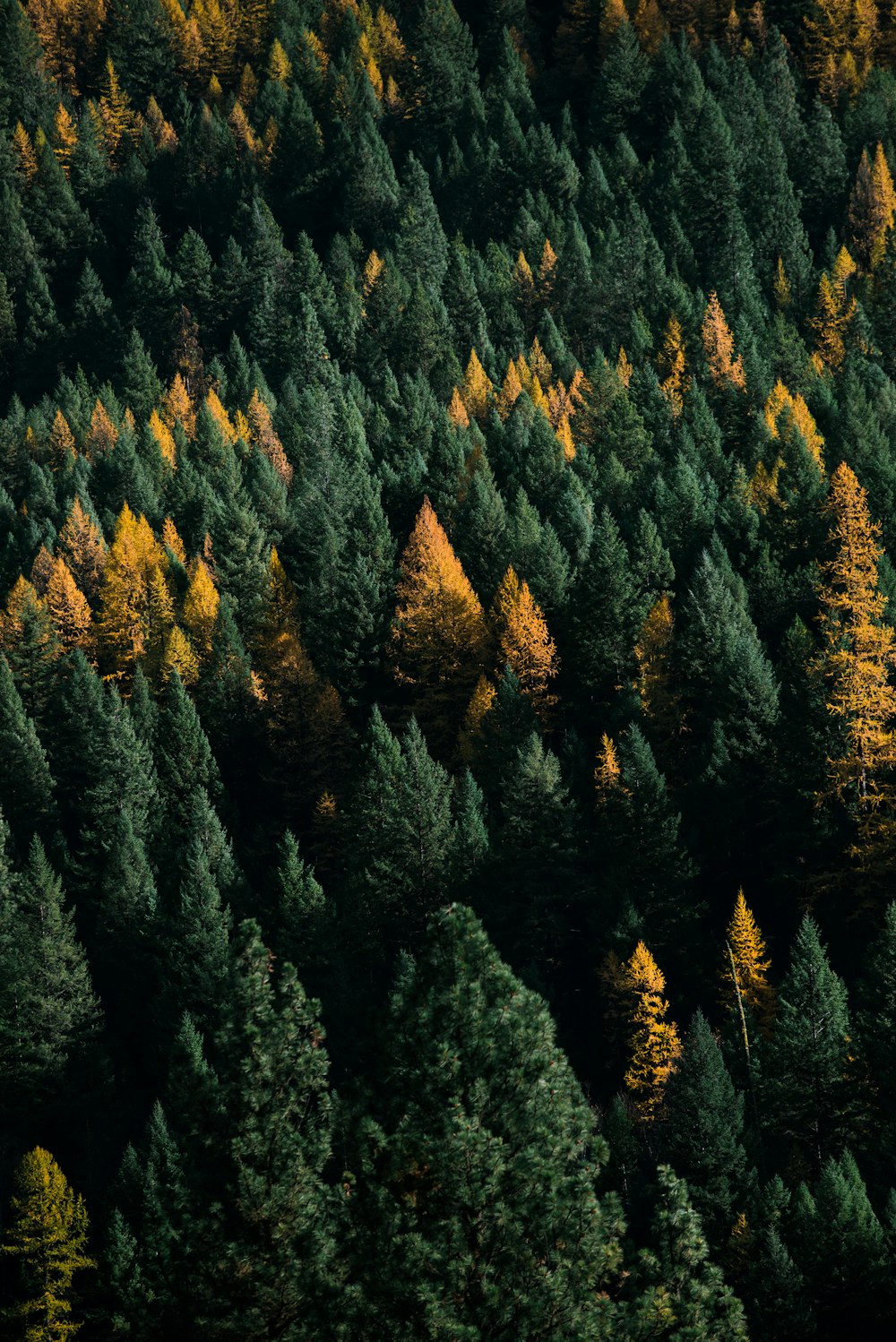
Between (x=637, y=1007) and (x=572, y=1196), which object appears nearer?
(x=572, y=1196)

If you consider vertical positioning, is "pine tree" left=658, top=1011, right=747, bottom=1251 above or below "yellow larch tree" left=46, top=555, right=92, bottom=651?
below

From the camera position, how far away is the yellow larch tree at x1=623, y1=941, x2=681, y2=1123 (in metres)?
55.7

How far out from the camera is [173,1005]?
61.8m

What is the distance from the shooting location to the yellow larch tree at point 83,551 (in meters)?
91.1

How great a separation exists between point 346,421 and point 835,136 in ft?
209

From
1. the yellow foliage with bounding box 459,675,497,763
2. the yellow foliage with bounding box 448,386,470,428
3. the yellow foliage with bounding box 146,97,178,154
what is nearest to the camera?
the yellow foliage with bounding box 459,675,497,763

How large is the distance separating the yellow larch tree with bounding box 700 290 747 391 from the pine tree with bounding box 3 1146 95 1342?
67.3 meters

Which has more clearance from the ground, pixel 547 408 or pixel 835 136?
pixel 835 136

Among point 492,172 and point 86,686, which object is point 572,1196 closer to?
point 86,686

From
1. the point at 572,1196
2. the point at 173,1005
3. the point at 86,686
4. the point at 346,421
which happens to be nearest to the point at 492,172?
the point at 346,421

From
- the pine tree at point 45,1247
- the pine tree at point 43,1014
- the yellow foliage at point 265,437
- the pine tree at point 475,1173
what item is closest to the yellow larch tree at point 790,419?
the yellow foliage at point 265,437

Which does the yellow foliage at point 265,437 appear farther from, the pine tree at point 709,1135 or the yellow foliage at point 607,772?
the pine tree at point 709,1135

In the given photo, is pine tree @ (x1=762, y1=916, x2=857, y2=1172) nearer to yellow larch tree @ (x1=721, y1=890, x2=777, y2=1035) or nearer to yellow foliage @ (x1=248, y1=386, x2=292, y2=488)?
yellow larch tree @ (x1=721, y1=890, x2=777, y2=1035)

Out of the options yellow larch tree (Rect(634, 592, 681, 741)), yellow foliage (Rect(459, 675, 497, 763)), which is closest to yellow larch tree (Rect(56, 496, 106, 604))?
yellow foliage (Rect(459, 675, 497, 763))
